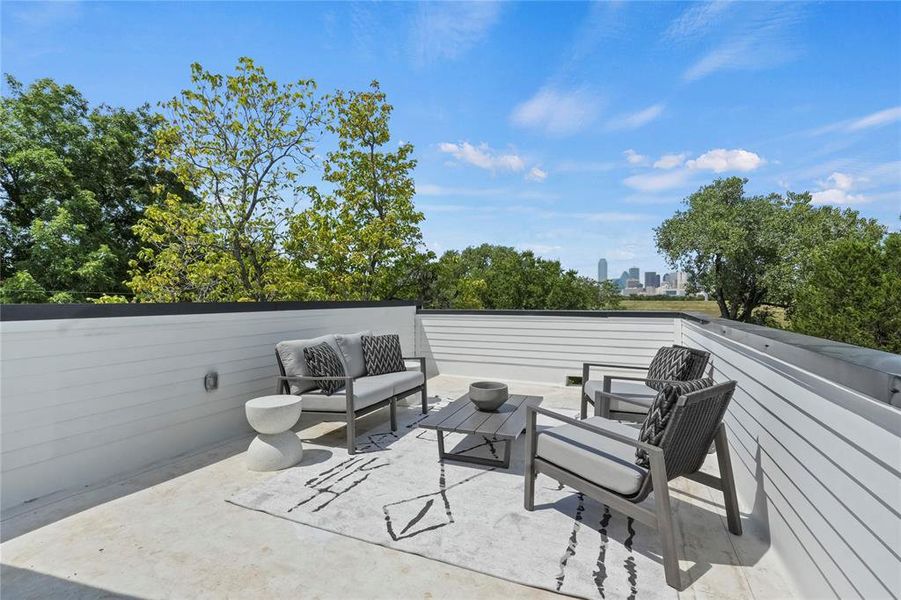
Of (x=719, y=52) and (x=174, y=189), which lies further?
(x=174, y=189)

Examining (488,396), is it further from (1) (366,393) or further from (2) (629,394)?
(2) (629,394)

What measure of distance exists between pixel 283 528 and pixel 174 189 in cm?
1952

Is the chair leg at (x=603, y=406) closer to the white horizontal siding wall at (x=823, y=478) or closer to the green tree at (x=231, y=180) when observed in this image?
the white horizontal siding wall at (x=823, y=478)

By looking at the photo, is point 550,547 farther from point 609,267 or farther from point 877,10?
point 609,267

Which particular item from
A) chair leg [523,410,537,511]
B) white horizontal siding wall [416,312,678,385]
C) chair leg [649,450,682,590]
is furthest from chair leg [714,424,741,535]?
white horizontal siding wall [416,312,678,385]

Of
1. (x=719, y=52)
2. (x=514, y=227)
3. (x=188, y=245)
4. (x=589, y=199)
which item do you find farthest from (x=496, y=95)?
(x=514, y=227)

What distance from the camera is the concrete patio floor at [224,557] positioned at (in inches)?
72.5

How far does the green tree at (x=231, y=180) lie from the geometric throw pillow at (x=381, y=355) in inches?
271

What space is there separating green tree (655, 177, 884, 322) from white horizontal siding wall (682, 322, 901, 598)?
17202 mm

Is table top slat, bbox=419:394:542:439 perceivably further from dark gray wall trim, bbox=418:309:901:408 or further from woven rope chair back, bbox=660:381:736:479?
dark gray wall trim, bbox=418:309:901:408

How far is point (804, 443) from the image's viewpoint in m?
1.81

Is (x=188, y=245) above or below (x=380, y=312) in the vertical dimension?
Result: above

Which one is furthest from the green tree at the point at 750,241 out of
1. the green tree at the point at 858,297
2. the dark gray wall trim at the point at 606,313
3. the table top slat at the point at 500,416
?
the table top slat at the point at 500,416

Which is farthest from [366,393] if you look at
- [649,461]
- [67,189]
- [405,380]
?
[67,189]
